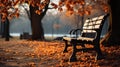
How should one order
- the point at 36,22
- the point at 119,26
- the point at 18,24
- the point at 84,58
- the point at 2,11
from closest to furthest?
the point at 84,58
the point at 119,26
the point at 2,11
the point at 36,22
the point at 18,24

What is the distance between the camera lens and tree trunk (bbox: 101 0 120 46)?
1312 centimetres

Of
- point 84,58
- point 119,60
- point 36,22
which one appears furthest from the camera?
point 36,22

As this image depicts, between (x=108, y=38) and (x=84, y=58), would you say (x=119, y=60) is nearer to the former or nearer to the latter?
(x=84, y=58)

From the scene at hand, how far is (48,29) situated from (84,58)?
125156 mm

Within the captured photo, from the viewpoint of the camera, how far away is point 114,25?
43.9 feet

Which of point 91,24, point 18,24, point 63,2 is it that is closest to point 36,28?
point 63,2

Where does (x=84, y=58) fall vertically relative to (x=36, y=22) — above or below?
above

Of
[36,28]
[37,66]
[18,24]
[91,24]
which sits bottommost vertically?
[18,24]

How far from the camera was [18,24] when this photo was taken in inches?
6112

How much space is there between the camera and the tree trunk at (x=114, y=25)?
13125 millimetres

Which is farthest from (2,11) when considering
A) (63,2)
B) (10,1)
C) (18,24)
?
(18,24)

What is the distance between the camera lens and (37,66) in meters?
9.46

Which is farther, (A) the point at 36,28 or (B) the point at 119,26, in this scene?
(A) the point at 36,28

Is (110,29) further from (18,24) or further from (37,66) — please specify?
(18,24)
